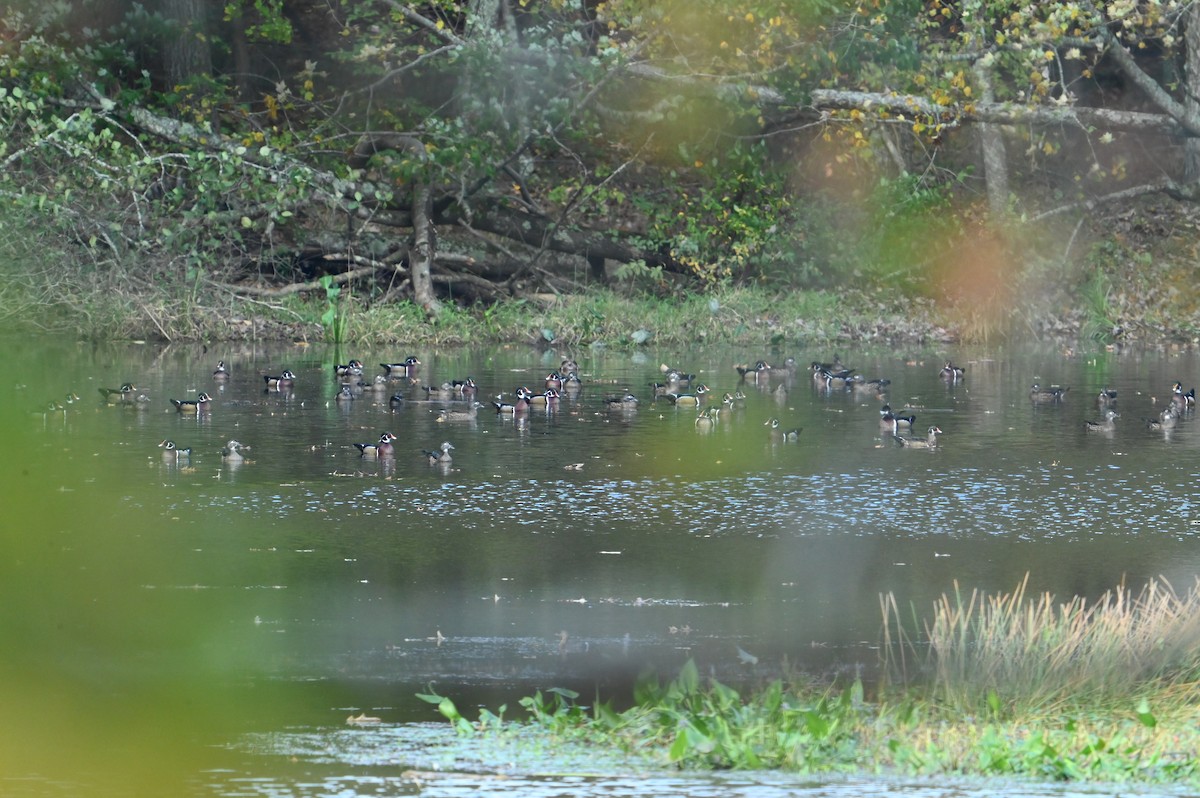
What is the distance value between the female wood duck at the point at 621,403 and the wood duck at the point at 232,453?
5.17 meters

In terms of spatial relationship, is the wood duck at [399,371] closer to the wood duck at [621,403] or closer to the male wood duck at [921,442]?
the wood duck at [621,403]

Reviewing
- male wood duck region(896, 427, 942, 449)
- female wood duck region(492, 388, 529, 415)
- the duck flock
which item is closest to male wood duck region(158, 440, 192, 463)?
the duck flock

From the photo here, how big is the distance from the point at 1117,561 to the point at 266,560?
5421 mm

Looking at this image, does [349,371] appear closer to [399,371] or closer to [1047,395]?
[399,371]

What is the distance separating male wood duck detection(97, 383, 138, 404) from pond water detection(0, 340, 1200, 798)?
188mm

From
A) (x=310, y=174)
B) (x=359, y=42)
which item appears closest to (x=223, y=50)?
(x=359, y=42)

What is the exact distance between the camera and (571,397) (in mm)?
20375

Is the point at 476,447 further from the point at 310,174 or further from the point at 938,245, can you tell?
the point at 938,245

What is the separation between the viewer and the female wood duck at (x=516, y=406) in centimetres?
1884

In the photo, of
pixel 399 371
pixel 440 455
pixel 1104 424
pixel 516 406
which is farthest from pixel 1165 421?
pixel 399 371

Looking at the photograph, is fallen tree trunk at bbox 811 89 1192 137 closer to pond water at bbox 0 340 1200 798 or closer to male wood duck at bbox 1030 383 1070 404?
male wood duck at bbox 1030 383 1070 404

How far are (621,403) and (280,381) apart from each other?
4100mm

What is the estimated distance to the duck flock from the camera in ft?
54.9

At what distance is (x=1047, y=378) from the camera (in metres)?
23.2
